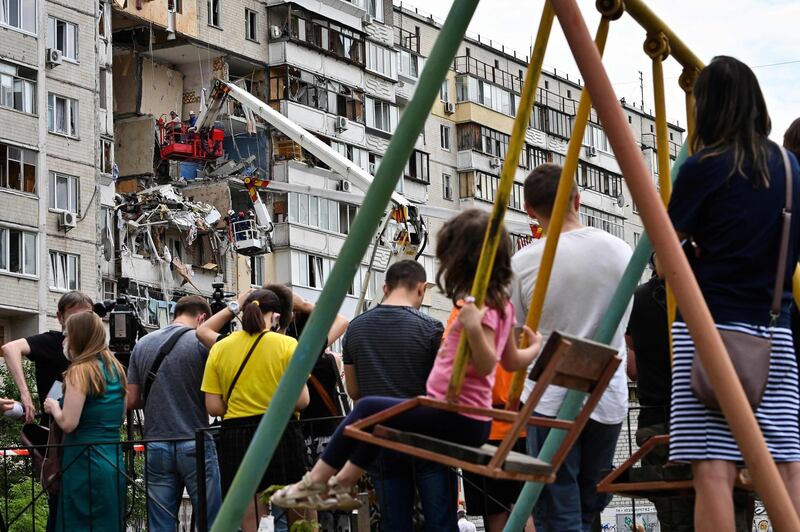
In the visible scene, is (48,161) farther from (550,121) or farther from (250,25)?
(550,121)

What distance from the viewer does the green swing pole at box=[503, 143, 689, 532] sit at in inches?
250

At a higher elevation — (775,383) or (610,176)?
(610,176)

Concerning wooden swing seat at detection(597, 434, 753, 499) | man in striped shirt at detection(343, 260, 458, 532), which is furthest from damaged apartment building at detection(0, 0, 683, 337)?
wooden swing seat at detection(597, 434, 753, 499)

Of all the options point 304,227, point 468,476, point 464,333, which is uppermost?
point 304,227

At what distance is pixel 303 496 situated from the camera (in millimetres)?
6133

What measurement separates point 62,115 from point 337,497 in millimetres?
55961

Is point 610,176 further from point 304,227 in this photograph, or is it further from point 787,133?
point 787,133

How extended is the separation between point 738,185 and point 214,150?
218 ft

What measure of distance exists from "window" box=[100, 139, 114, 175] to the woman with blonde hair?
54062mm

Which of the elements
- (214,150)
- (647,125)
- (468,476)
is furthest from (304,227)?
(468,476)

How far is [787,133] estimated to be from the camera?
7.48m

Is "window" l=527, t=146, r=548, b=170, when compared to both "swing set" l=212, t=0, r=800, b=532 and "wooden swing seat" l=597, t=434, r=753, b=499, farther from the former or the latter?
"swing set" l=212, t=0, r=800, b=532

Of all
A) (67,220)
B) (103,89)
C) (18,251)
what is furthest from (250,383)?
(103,89)

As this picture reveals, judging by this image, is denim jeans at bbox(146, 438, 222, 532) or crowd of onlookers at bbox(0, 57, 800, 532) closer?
crowd of onlookers at bbox(0, 57, 800, 532)
